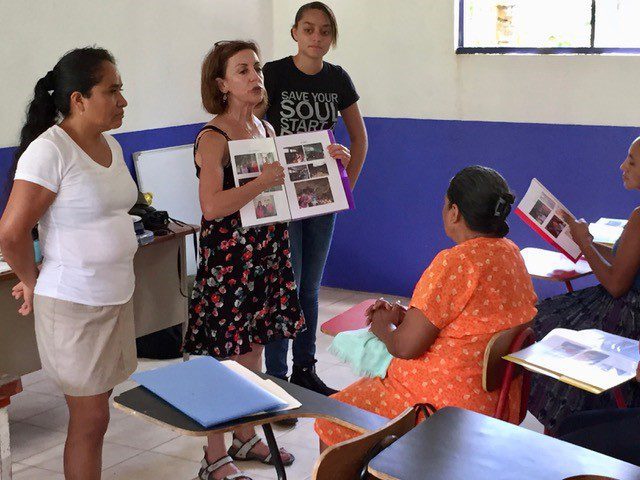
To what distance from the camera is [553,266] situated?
164 inches

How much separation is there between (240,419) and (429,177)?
154 inches

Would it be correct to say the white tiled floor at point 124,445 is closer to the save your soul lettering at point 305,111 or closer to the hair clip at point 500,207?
the save your soul lettering at point 305,111

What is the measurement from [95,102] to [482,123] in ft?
11.1

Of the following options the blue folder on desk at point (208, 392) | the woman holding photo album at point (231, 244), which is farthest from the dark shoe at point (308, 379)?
the blue folder on desk at point (208, 392)

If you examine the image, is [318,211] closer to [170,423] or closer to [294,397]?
[294,397]

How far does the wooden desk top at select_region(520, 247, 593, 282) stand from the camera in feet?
13.3

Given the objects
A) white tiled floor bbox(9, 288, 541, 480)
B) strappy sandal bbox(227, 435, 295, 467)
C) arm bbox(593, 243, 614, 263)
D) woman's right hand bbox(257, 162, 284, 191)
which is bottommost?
white tiled floor bbox(9, 288, 541, 480)

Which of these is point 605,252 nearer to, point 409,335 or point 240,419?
point 409,335

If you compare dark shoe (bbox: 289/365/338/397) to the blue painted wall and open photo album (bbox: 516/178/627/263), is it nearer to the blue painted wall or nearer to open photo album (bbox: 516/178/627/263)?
open photo album (bbox: 516/178/627/263)

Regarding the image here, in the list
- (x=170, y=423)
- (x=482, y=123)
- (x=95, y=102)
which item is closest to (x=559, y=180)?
(x=482, y=123)

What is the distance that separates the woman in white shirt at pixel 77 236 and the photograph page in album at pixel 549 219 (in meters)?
1.79

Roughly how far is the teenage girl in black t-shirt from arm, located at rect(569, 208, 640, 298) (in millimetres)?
1072

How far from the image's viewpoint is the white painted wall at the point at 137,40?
4750 millimetres

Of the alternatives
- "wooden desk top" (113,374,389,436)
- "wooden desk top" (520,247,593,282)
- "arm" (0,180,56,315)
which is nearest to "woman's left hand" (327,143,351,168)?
"wooden desk top" (520,247,593,282)
